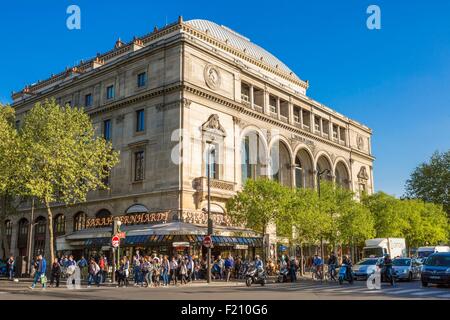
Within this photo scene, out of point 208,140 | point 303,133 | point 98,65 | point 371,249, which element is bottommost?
point 371,249

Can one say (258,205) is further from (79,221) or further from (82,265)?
(79,221)

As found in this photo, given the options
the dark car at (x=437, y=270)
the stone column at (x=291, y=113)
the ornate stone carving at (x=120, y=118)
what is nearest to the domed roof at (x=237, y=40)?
the stone column at (x=291, y=113)

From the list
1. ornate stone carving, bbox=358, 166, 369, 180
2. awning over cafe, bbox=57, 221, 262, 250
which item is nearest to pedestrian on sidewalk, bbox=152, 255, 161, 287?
awning over cafe, bbox=57, 221, 262, 250

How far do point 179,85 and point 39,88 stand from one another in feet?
94.8

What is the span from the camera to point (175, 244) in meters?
32.9

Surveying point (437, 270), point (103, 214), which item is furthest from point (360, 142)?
point (437, 270)

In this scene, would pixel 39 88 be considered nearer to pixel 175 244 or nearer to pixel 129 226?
pixel 129 226

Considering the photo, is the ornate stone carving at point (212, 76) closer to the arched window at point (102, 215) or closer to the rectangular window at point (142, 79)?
the rectangular window at point (142, 79)

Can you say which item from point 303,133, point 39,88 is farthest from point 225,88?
point 39,88

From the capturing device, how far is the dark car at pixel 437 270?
22.7 meters

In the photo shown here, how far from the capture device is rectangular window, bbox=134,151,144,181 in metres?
41.0

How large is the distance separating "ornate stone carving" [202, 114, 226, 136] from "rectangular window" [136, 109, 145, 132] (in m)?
5.65

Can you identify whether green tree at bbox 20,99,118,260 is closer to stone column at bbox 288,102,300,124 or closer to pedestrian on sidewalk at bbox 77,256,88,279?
pedestrian on sidewalk at bbox 77,256,88,279

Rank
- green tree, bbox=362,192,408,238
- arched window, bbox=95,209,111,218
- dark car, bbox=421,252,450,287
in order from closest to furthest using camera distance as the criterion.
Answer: dark car, bbox=421,252,450,287 < arched window, bbox=95,209,111,218 < green tree, bbox=362,192,408,238
